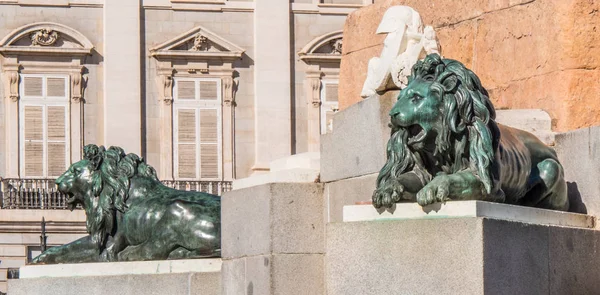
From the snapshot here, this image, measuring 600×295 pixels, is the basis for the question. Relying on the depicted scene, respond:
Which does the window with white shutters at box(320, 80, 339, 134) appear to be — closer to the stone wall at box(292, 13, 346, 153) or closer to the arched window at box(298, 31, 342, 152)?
the arched window at box(298, 31, 342, 152)

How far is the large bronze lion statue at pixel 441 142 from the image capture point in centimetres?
780

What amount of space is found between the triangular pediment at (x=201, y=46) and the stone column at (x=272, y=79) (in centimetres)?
67

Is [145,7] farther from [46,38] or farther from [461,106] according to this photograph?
[461,106]

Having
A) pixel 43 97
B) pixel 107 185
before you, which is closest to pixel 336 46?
pixel 43 97

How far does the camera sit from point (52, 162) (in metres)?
43.8

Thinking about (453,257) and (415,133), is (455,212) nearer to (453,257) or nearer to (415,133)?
(453,257)

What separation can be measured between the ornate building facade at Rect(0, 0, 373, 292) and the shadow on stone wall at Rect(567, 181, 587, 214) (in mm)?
34282

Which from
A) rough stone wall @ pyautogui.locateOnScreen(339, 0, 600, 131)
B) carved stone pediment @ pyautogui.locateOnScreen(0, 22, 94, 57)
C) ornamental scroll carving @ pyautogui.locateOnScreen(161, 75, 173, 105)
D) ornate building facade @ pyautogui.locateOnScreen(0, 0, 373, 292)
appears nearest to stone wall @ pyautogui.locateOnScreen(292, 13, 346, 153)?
ornate building facade @ pyautogui.locateOnScreen(0, 0, 373, 292)

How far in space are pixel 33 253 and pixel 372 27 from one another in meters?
31.5

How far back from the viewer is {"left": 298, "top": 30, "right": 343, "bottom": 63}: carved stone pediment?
45000 mm

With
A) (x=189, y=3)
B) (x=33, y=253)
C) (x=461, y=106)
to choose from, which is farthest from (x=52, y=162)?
(x=461, y=106)

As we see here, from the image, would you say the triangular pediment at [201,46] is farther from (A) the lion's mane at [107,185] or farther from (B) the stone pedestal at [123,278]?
(B) the stone pedestal at [123,278]

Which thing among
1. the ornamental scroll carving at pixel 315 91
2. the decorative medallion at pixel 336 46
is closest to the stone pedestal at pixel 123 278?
the ornamental scroll carving at pixel 315 91

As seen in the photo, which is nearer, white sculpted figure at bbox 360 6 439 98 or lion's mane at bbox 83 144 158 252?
white sculpted figure at bbox 360 6 439 98
